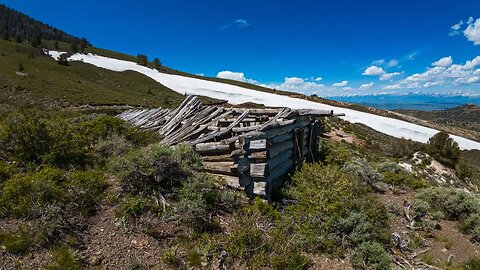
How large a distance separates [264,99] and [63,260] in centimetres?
5093

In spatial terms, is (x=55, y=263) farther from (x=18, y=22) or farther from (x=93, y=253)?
(x=18, y=22)

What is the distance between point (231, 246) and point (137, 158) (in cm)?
324

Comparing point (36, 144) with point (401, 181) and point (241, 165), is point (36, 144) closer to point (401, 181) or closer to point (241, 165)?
point (241, 165)

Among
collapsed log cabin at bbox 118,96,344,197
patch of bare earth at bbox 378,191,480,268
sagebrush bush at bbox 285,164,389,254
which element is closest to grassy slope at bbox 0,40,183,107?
collapsed log cabin at bbox 118,96,344,197

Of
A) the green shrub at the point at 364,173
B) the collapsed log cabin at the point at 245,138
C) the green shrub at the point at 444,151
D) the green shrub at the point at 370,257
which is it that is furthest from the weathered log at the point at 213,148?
the green shrub at the point at 444,151

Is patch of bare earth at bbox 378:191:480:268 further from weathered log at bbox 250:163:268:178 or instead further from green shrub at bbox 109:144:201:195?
green shrub at bbox 109:144:201:195

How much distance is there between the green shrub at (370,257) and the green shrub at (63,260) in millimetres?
5441

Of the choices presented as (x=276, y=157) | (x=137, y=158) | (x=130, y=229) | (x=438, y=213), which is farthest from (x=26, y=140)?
(x=438, y=213)

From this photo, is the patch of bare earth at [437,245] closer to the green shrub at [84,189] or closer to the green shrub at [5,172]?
the green shrub at [84,189]

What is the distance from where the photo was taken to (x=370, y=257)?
6.43 meters

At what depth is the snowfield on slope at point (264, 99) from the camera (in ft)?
124

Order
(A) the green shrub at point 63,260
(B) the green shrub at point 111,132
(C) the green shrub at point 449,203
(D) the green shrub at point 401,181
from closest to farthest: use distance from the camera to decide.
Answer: (A) the green shrub at point 63,260 < (C) the green shrub at point 449,203 < (B) the green shrub at point 111,132 < (D) the green shrub at point 401,181

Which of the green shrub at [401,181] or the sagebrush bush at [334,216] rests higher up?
the sagebrush bush at [334,216]

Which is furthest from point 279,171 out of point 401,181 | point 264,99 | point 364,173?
point 264,99
